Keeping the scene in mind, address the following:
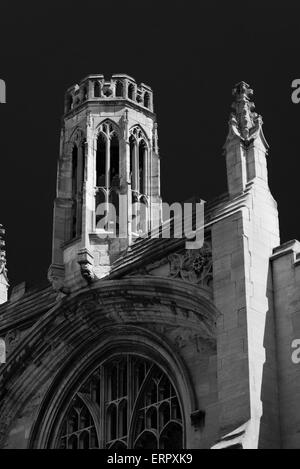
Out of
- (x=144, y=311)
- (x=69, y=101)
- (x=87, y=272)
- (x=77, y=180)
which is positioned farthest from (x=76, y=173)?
(x=144, y=311)

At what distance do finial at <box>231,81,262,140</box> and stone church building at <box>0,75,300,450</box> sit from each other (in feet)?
0.12

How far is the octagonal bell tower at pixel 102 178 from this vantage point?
34531 mm

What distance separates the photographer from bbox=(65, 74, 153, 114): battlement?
36.7m

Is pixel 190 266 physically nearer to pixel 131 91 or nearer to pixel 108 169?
pixel 108 169

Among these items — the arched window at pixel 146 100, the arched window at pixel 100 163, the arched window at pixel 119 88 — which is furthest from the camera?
the arched window at pixel 146 100

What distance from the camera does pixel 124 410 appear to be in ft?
109

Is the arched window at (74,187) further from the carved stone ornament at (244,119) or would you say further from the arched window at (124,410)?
the carved stone ornament at (244,119)

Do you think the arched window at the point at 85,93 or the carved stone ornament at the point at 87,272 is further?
Answer: the arched window at the point at 85,93

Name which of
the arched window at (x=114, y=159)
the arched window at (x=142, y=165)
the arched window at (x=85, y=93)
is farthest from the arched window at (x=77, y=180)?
the arched window at (x=142, y=165)

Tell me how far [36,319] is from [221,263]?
24.7 ft

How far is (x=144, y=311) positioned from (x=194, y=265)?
7.84 ft

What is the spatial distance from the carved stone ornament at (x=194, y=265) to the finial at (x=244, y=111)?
3.30 m

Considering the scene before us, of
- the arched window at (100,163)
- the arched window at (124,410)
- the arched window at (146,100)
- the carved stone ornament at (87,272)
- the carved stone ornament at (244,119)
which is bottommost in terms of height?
the arched window at (124,410)

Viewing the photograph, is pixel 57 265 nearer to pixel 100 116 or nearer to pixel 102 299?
pixel 102 299
